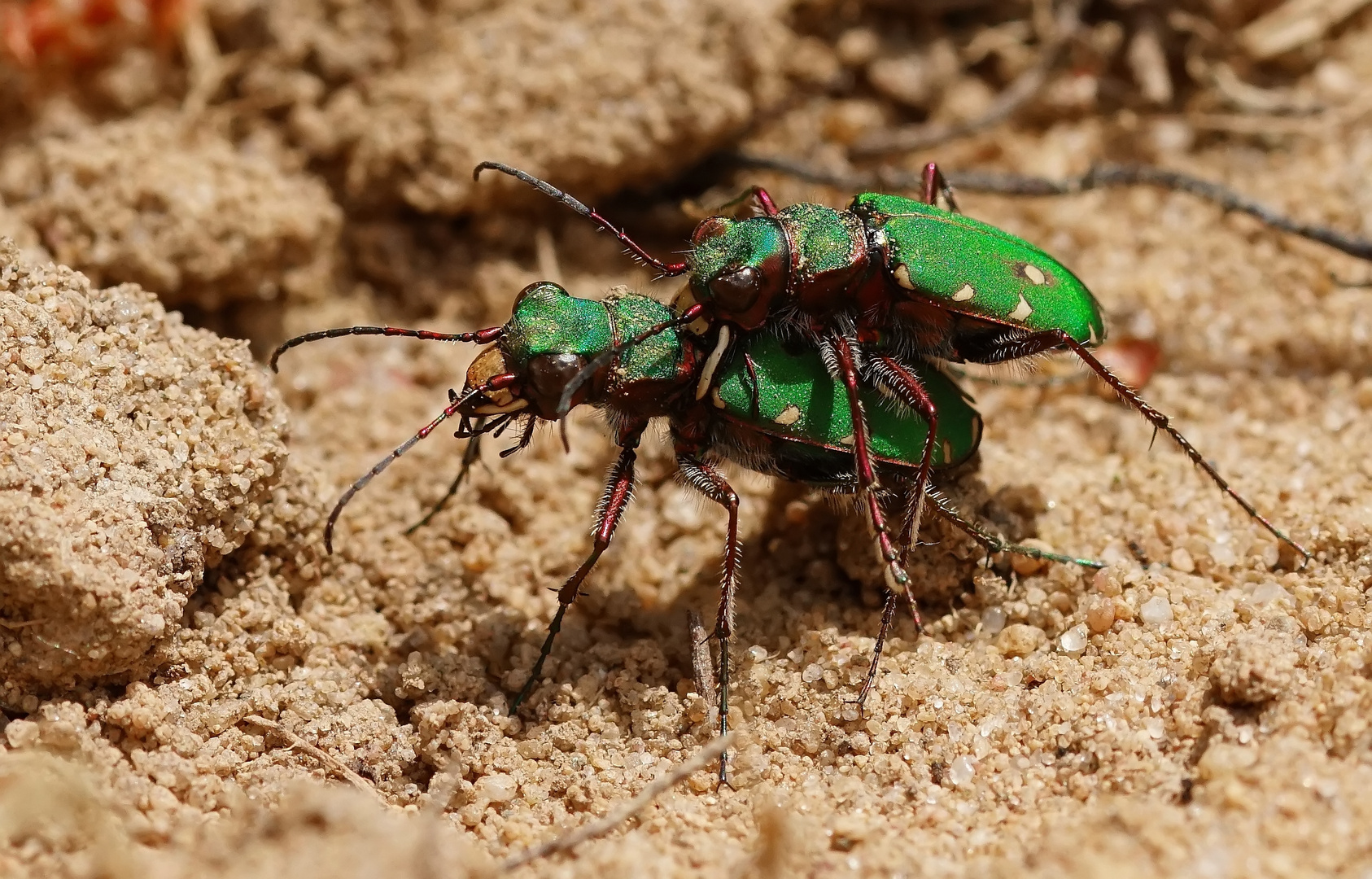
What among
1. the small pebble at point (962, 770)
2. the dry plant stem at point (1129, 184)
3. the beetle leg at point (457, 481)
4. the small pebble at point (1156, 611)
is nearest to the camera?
the small pebble at point (962, 770)

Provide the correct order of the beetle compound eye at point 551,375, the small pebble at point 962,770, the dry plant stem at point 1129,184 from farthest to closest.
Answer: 1. the dry plant stem at point 1129,184
2. the beetle compound eye at point 551,375
3. the small pebble at point 962,770

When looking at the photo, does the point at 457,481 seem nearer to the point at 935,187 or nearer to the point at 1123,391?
the point at 935,187

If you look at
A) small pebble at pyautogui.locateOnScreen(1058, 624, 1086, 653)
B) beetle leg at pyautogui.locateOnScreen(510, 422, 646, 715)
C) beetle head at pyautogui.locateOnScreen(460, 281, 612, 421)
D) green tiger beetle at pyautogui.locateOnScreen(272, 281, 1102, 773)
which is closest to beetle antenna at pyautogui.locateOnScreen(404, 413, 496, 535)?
green tiger beetle at pyautogui.locateOnScreen(272, 281, 1102, 773)

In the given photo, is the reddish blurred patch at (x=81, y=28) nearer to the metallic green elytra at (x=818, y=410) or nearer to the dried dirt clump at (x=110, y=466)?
the dried dirt clump at (x=110, y=466)

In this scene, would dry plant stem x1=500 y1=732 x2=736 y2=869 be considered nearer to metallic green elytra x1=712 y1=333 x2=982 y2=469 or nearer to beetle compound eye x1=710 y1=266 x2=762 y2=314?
metallic green elytra x1=712 y1=333 x2=982 y2=469

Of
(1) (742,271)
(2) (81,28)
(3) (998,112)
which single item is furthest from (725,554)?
(2) (81,28)

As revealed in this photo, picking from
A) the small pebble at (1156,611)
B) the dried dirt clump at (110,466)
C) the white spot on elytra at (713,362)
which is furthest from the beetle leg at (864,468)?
the dried dirt clump at (110,466)

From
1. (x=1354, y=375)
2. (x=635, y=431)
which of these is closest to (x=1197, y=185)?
(x=1354, y=375)

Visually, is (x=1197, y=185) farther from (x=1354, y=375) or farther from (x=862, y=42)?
(x=862, y=42)
